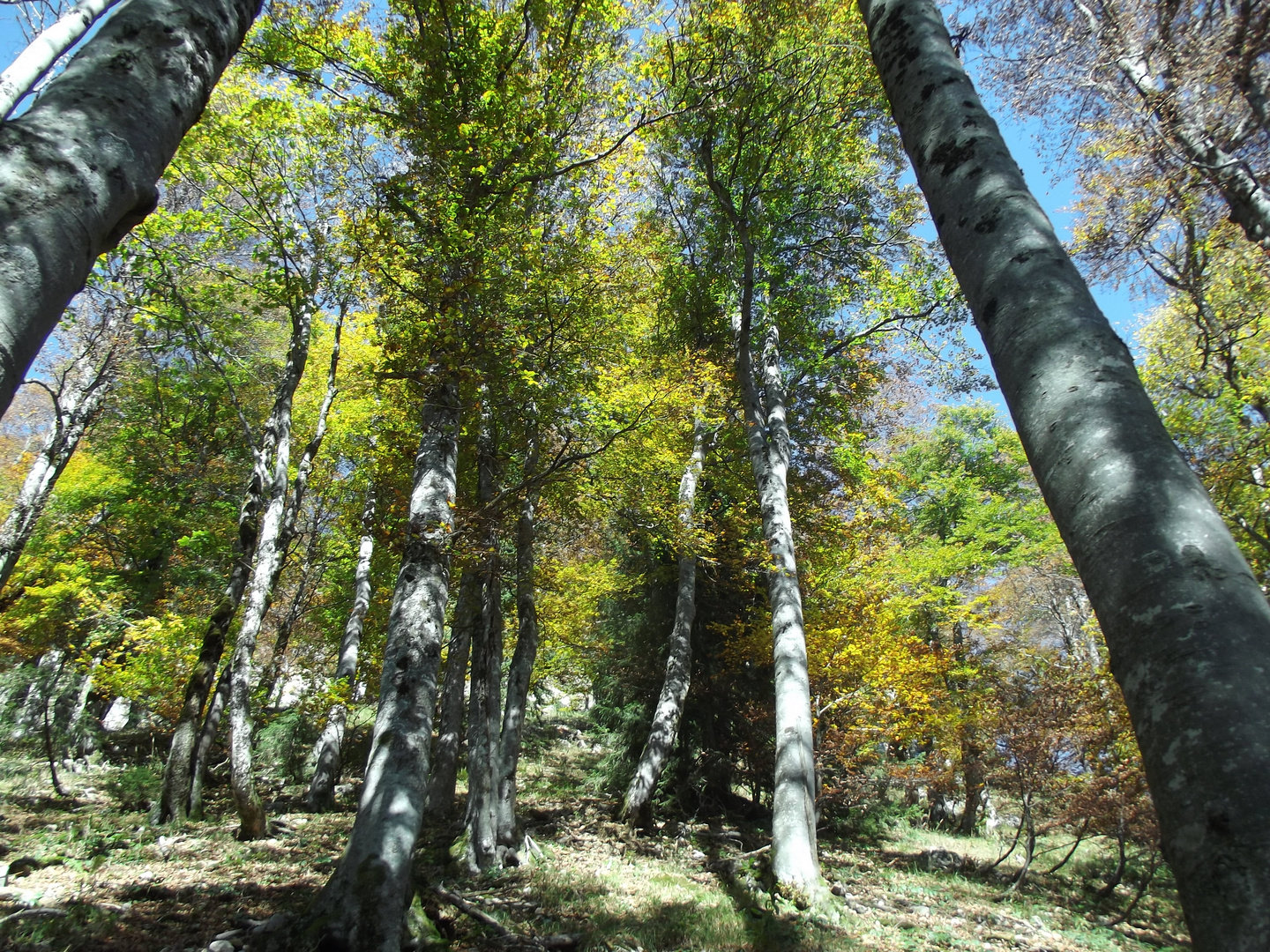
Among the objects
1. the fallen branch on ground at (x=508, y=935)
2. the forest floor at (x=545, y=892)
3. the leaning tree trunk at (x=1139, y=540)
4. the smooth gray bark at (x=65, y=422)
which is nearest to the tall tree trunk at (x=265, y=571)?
the forest floor at (x=545, y=892)

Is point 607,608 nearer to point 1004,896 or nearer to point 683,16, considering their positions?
point 1004,896

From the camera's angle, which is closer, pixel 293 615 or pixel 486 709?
pixel 486 709

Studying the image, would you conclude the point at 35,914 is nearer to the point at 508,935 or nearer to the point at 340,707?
the point at 508,935

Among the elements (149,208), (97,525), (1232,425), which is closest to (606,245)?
(149,208)

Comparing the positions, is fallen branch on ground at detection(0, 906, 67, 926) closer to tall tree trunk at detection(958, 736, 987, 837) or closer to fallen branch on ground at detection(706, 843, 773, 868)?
fallen branch on ground at detection(706, 843, 773, 868)

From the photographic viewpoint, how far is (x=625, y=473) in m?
11.1

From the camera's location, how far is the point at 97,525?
16.3m

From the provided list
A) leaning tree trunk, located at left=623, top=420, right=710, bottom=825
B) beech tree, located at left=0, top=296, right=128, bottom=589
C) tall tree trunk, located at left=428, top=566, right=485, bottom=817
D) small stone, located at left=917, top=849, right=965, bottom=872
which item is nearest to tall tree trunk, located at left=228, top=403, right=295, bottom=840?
tall tree trunk, located at left=428, top=566, right=485, bottom=817

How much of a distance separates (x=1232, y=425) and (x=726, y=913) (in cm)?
1206

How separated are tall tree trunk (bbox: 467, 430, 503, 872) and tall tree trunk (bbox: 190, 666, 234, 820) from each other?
386cm

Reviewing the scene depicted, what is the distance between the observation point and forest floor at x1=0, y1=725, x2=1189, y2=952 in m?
4.95

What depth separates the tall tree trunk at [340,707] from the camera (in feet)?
42.3

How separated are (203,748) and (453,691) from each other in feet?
12.9

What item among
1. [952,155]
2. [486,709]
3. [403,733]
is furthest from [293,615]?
[952,155]
